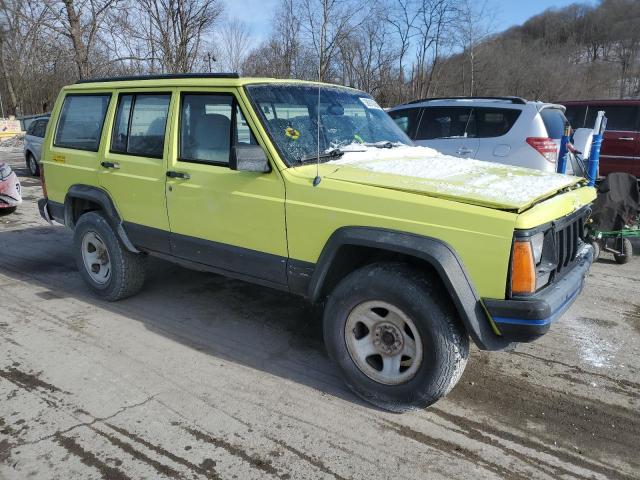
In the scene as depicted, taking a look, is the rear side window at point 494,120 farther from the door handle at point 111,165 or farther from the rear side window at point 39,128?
the rear side window at point 39,128

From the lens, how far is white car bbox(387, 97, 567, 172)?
6.78 m

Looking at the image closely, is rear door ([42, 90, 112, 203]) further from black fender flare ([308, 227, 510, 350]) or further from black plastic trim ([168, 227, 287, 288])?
black fender flare ([308, 227, 510, 350])

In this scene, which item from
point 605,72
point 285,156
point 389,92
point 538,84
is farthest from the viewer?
point 605,72

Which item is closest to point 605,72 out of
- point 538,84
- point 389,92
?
point 538,84

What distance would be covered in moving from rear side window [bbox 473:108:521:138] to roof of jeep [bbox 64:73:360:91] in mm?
3799

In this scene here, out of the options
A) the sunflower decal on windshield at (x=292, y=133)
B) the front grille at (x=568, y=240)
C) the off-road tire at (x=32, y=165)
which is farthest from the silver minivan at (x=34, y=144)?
the front grille at (x=568, y=240)

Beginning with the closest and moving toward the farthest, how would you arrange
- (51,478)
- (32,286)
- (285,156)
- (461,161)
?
1. (51,478)
2. (285,156)
3. (461,161)
4. (32,286)

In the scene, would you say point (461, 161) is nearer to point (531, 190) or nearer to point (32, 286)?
point (531, 190)

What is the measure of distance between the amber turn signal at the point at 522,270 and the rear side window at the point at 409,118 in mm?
5706

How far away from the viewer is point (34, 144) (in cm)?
1341

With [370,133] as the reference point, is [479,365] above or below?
below

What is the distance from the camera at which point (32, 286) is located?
5.24 metres

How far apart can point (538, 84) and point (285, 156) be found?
1459 inches

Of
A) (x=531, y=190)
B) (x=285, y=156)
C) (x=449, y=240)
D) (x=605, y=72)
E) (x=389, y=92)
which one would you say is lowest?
(x=449, y=240)
